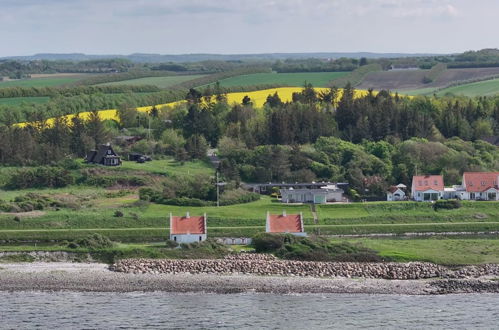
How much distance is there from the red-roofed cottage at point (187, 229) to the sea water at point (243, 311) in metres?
10.6

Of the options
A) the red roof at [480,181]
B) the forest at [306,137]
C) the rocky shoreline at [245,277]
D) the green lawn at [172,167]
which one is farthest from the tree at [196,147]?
the rocky shoreline at [245,277]

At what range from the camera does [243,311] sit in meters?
47.3

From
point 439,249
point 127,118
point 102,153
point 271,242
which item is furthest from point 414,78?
point 271,242

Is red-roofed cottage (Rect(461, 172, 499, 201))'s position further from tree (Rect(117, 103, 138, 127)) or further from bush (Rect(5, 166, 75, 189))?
tree (Rect(117, 103, 138, 127))

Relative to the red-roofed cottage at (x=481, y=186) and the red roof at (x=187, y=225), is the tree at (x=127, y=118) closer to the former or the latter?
the red-roofed cottage at (x=481, y=186)

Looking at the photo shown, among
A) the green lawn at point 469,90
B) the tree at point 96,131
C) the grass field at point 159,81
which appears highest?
the green lawn at point 469,90

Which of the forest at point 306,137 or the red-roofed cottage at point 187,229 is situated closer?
the red-roofed cottage at point 187,229

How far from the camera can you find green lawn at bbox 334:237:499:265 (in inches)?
2253

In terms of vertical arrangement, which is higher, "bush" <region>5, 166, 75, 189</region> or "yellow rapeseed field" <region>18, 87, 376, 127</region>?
"yellow rapeseed field" <region>18, 87, 376, 127</region>

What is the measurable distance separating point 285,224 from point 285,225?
84 millimetres

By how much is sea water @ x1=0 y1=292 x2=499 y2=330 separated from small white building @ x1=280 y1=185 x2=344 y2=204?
25.5 meters

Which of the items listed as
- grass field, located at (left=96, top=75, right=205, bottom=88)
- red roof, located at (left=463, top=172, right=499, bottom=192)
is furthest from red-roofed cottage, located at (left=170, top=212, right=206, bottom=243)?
grass field, located at (left=96, top=75, right=205, bottom=88)

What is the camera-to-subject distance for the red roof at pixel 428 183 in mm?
77562

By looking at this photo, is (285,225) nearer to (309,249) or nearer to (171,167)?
(309,249)
